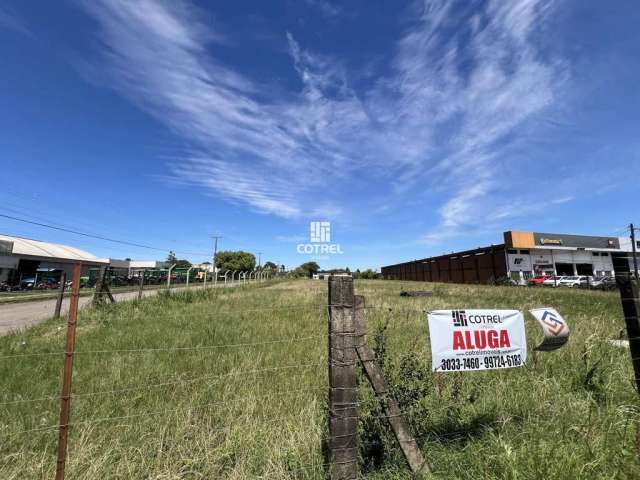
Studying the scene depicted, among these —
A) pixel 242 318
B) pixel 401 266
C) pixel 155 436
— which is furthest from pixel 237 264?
pixel 155 436

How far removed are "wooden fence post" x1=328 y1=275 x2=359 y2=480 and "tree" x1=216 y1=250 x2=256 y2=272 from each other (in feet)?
331

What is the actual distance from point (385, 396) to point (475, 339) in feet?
3.25

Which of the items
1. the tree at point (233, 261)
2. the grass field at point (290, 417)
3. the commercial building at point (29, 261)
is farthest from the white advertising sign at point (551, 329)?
the tree at point (233, 261)

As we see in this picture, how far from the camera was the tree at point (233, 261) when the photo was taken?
102 metres

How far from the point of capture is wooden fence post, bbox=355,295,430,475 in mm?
2484

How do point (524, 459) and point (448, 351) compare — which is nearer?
point (524, 459)

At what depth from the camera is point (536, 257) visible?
47844mm

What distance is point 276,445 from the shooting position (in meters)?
2.93

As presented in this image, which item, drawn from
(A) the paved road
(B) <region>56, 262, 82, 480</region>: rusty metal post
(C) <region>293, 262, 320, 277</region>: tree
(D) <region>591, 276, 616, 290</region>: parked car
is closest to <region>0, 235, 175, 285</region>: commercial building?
(A) the paved road

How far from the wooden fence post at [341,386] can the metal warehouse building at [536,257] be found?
4708cm

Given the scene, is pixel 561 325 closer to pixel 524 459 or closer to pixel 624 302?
pixel 624 302

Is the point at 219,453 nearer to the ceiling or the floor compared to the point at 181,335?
nearer to the floor

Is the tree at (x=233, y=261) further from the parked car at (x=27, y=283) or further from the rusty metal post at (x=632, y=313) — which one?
the rusty metal post at (x=632, y=313)

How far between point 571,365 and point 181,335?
22.9 feet
